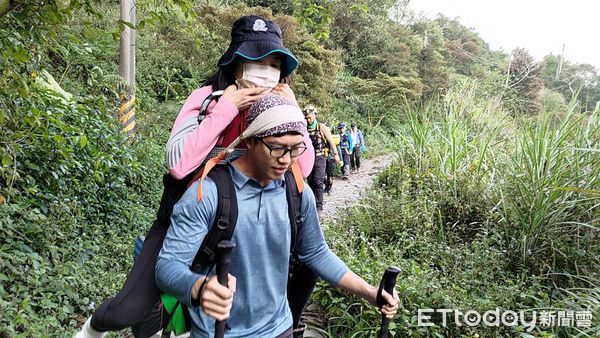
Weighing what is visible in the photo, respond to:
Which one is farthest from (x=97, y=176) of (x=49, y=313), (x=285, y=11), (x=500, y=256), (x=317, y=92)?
(x=285, y=11)

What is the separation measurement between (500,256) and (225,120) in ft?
10.8

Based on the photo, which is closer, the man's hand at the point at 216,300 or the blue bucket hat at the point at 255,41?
the man's hand at the point at 216,300

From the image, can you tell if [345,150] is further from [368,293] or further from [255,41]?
[368,293]

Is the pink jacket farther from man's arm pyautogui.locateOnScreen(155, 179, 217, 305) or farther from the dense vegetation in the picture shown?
the dense vegetation

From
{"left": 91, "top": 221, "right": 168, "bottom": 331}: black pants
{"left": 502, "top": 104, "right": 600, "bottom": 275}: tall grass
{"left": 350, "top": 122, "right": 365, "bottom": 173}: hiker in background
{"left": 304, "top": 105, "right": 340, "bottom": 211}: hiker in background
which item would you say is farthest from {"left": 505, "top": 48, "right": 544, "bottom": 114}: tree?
{"left": 91, "top": 221, "right": 168, "bottom": 331}: black pants

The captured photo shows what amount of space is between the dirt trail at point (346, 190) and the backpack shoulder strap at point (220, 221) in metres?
4.79

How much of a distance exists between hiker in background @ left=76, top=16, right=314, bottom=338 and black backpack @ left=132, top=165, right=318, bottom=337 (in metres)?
0.07

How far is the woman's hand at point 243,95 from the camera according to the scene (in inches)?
60.7

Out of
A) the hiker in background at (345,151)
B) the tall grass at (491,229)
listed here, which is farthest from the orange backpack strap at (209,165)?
the hiker in background at (345,151)

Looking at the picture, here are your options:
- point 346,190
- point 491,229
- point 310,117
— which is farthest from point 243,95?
point 346,190

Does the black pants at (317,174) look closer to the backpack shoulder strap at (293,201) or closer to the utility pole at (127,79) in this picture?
the utility pole at (127,79)

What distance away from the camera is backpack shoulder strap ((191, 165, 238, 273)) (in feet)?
4.38

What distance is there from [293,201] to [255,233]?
21cm

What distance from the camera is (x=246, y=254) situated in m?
1.39
